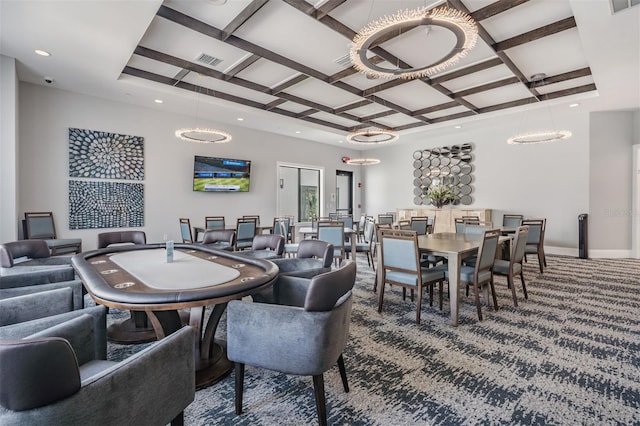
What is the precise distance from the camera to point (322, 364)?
1.63 metres

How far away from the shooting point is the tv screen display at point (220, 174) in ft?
24.0

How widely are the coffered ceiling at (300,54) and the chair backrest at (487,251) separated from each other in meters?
2.54

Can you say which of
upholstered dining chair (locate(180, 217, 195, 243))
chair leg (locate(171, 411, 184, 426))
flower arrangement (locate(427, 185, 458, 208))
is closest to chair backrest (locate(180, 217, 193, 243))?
upholstered dining chair (locate(180, 217, 195, 243))

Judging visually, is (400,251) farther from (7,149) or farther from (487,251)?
(7,149)

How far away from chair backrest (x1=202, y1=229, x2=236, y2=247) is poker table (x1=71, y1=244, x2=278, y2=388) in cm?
145

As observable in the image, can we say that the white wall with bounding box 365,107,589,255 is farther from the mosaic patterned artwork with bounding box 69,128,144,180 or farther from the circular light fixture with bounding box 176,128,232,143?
the mosaic patterned artwork with bounding box 69,128,144,180

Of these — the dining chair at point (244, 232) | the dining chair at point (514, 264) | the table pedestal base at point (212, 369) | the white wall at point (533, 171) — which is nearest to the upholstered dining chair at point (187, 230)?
the dining chair at point (244, 232)

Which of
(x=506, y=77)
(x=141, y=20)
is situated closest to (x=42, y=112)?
(x=141, y=20)

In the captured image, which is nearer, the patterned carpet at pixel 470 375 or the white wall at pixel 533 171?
the patterned carpet at pixel 470 375

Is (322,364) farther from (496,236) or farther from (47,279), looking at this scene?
(496,236)

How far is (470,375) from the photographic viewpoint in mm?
2213

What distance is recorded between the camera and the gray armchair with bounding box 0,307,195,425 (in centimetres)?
88

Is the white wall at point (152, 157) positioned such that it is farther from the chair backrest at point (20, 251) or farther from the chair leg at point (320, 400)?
the chair leg at point (320, 400)

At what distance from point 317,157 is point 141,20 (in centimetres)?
696
